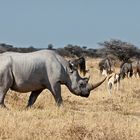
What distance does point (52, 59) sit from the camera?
1617 cm

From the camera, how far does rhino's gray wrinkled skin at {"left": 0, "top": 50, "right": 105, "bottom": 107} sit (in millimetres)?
15586

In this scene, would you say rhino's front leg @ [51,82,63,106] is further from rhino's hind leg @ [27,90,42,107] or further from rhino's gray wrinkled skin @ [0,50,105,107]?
rhino's hind leg @ [27,90,42,107]

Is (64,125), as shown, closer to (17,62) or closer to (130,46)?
(17,62)

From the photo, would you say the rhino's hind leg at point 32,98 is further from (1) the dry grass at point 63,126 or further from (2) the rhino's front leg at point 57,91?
(2) the rhino's front leg at point 57,91

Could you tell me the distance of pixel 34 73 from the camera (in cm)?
1591

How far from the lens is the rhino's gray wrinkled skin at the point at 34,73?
1559cm

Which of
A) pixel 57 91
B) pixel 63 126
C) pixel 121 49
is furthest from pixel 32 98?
pixel 121 49

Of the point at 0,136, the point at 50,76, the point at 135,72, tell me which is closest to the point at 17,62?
the point at 50,76

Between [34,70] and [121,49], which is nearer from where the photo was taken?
[34,70]

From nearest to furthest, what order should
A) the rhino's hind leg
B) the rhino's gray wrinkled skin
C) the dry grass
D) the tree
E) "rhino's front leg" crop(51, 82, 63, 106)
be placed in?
the dry grass, the rhino's gray wrinkled skin, "rhino's front leg" crop(51, 82, 63, 106), the rhino's hind leg, the tree

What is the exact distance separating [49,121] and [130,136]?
2023 mm

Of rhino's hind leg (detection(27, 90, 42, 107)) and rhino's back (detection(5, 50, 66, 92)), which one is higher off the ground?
rhino's back (detection(5, 50, 66, 92))

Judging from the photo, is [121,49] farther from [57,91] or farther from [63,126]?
[63,126]

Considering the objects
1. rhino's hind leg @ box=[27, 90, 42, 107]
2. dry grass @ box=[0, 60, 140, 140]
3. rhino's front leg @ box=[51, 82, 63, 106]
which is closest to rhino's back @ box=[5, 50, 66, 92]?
rhino's front leg @ box=[51, 82, 63, 106]
